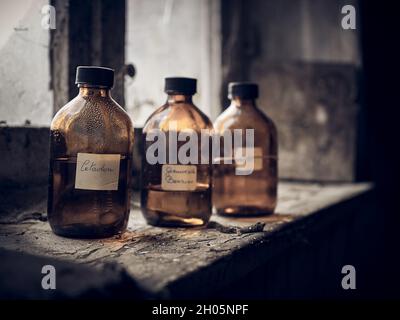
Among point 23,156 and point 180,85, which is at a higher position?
point 180,85

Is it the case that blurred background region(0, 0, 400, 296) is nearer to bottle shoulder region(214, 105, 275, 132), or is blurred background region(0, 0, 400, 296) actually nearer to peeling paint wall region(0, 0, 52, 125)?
peeling paint wall region(0, 0, 52, 125)

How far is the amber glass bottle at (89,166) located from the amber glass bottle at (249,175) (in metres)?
0.33

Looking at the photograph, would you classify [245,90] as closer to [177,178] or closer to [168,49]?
[177,178]

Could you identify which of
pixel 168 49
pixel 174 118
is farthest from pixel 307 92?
pixel 174 118

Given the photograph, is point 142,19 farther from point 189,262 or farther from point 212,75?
point 189,262

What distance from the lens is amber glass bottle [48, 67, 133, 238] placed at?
0.83 m

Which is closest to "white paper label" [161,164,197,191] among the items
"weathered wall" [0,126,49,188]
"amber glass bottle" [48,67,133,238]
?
"amber glass bottle" [48,67,133,238]

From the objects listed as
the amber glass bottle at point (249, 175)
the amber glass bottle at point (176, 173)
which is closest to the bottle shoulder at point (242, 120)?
the amber glass bottle at point (249, 175)

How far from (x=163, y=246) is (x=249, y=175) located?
416 millimetres

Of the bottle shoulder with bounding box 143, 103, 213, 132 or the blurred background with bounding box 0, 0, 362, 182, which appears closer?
the bottle shoulder with bounding box 143, 103, 213, 132

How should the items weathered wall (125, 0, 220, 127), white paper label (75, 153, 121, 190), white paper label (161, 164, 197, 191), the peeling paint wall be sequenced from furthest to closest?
weathered wall (125, 0, 220, 127) → the peeling paint wall → white paper label (161, 164, 197, 191) → white paper label (75, 153, 121, 190)

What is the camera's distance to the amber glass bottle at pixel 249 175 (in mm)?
1159

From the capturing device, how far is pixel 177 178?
97 cm

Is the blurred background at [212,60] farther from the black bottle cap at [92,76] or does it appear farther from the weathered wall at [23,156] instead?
the black bottle cap at [92,76]
